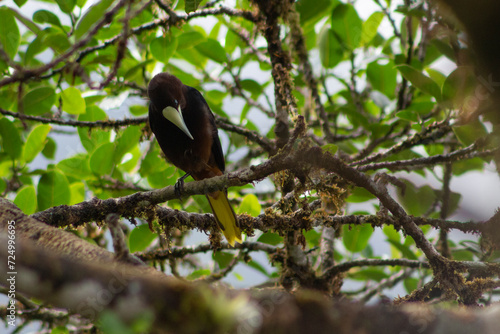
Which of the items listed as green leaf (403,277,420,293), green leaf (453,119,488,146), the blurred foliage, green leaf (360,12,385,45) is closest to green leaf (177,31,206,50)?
the blurred foliage

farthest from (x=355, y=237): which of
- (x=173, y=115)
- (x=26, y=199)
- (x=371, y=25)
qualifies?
(x=26, y=199)

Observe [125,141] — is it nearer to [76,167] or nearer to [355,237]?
[76,167]

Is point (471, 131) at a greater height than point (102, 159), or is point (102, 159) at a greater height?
point (102, 159)

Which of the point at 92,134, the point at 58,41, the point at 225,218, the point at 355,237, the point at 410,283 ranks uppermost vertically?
the point at 58,41

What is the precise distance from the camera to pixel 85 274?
896 millimetres

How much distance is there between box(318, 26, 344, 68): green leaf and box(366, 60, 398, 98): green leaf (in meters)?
0.36

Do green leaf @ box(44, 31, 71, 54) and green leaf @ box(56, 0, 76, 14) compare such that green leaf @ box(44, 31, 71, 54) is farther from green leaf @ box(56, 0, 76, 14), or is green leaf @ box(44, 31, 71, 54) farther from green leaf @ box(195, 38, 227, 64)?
green leaf @ box(195, 38, 227, 64)

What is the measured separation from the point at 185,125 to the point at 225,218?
770 mm

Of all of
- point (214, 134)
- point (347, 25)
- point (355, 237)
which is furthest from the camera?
point (347, 25)

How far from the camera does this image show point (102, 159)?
9.71 ft

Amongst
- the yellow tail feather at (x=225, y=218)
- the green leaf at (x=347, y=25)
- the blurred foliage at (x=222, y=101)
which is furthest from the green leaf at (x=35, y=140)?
the green leaf at (x=347, y=25)

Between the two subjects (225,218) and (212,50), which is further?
(212,50)

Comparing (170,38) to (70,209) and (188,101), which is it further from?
(70,209)

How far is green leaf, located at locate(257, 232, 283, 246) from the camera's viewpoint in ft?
10.1
